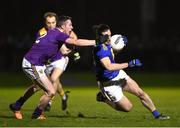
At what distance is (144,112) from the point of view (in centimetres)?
1633

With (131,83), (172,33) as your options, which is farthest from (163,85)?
(172,33)

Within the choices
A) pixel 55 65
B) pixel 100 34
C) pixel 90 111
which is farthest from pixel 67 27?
pixel 90 111

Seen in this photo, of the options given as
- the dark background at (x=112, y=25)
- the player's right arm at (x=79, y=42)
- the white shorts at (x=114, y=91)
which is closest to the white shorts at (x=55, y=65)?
the white shorts at (x=114, y=91)

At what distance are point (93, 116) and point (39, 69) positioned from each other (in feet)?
5.23

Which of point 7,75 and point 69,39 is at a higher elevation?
point 69,39

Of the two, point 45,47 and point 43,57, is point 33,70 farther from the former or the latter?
point 45,47

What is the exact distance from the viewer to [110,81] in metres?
14.6

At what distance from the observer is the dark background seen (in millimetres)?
36125

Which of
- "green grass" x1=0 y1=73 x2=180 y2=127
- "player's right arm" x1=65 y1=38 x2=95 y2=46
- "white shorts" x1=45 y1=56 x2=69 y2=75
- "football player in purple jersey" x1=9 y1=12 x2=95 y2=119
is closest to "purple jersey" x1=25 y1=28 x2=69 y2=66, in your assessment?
"football player in purple jersey" x1=9 y1=12 x2=95 y2=119

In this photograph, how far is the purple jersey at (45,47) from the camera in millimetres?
14398

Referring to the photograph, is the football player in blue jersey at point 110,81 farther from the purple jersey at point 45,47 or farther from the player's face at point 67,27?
the player's face at point 67,27

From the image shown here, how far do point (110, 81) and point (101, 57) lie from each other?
0.54 m

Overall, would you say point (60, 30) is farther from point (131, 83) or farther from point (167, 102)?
point (167, 102)

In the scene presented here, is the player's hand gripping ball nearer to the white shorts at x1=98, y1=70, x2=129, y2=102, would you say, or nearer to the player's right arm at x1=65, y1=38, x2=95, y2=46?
the player's right arm at x1=65, y1=38, x2=95, y2=46
